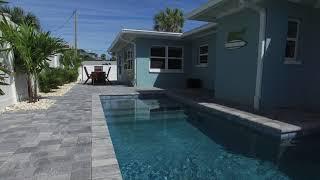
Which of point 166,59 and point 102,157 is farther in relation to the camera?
point 166,59

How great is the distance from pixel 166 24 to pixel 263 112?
89.8ft

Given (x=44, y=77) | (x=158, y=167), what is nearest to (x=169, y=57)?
(x=44, y=77)

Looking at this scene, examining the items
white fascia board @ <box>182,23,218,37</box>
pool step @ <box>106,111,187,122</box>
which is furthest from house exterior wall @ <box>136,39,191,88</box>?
pool step @ <box>106,111,187,122</box>

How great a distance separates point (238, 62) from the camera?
26.9 feet

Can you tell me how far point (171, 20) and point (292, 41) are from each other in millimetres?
25951

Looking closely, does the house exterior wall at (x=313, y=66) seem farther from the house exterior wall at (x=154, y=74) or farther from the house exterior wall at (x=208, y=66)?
the house exterior wall at (x=154, y=74)

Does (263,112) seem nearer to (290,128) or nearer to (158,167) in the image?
(290,128)

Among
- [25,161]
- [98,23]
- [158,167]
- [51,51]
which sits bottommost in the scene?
[158,167]

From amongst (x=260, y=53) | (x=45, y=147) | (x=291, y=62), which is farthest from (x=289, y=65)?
(x=45, y=147)

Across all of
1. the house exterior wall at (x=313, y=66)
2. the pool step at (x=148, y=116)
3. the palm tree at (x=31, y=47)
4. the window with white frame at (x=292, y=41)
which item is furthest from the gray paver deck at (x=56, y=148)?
the house exterior wall at (x=313, y=66)

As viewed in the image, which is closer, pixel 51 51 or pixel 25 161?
pixel 25 161

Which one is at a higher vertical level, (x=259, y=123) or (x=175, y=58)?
(x=175, y=58)

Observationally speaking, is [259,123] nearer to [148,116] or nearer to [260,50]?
[260,50]

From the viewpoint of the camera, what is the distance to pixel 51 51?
827cm
